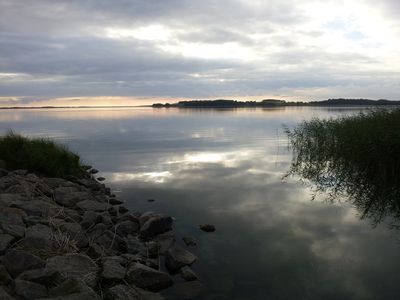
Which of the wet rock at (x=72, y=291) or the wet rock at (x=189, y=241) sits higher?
the wet rock at (x=72, y=291)

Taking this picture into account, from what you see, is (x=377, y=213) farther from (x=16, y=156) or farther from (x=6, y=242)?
(x=16, y=156)

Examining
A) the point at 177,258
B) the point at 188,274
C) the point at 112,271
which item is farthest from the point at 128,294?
the point at 177,258

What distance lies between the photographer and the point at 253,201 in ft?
55.6

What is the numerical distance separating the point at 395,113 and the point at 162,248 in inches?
541

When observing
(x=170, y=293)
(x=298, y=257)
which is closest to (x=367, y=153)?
(x=298, y=257)

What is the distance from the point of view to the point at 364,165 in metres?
18.4

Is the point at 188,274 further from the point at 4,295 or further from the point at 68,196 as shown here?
the point at 68,196

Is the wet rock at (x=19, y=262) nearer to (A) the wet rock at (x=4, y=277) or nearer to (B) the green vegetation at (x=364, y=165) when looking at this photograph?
(A) the wet rock at (x=4, y=277)

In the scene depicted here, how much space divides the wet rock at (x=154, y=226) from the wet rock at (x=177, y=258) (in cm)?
166

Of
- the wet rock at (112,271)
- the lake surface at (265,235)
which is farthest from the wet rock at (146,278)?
the lake surface at (265,235)

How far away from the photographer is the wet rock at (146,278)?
8742mm

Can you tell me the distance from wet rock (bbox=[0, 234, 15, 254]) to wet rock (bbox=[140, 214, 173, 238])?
4.34 m

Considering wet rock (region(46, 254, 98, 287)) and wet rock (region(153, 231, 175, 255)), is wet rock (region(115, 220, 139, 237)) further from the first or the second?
wet rock (region(46, 254, 98, 287))

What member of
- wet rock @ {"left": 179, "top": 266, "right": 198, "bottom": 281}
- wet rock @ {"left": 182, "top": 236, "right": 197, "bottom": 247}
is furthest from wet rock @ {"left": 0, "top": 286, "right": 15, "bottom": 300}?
wet rock @ {"left": 182, "top": 236, "right": 197, "bottom": 247}
